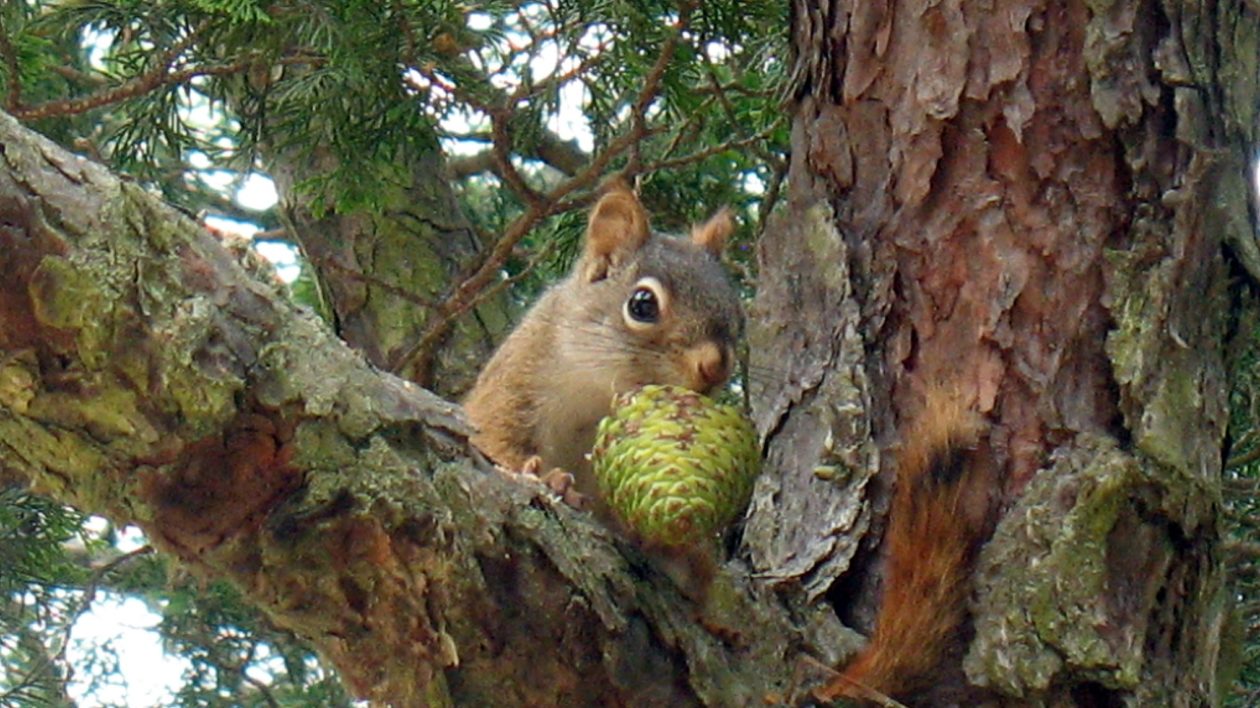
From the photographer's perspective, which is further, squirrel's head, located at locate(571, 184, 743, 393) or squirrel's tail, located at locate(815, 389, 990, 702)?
squirrel's head, located at locate(571, 184, 743, 393)

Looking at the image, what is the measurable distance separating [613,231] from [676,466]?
1.20 m

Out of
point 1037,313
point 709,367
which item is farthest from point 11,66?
point 1037,313

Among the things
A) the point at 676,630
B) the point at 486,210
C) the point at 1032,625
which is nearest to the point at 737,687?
the point at 676,630

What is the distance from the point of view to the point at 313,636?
4.46 feet

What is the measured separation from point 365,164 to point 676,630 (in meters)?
1.18

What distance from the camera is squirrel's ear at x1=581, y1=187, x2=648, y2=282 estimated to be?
2553 mm

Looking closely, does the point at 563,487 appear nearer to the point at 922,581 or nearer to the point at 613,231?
the point at 922,581

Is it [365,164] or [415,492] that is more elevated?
[365,164]

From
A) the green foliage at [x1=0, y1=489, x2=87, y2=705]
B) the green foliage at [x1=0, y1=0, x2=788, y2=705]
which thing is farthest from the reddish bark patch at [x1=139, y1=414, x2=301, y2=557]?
the green foliage at [x1=0, y1=489, x2=87, y2=705]

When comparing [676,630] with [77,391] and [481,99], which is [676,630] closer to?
[77,391]

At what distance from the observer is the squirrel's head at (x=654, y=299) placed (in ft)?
7.62

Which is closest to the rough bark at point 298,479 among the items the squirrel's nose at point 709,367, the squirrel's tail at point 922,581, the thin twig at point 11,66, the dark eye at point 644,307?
the squirrel's tail at point 922,581

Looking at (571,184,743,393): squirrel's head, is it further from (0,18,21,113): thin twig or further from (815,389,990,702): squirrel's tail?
(0,18,21,113): thin twig

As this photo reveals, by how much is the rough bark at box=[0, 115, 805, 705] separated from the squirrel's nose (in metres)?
0.75
